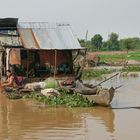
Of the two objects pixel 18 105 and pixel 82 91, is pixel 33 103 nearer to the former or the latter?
pixel 18 105

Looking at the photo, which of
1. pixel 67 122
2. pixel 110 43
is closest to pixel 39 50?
pixel 67 122

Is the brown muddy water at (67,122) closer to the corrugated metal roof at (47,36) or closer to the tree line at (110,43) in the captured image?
the corrugated metal roof at (47,36)

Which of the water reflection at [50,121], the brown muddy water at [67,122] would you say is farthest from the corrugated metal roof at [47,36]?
the water reflection at [50,121]

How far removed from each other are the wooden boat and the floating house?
3061 mm

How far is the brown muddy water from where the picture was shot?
29.6 feet

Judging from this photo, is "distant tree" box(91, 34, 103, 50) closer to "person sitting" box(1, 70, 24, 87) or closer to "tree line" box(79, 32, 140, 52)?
"tree line" box(79, 32, 140, 52)

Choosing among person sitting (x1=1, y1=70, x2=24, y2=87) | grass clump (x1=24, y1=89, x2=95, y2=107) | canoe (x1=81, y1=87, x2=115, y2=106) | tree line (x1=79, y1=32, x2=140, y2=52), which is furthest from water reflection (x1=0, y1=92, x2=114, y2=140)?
tree line (x1=79, y1=32, x2=140, y2=52)

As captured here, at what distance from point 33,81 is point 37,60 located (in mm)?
1436

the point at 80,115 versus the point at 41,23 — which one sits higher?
the point at 41,23

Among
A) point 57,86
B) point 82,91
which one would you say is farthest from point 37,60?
point 82,91

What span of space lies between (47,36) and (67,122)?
7.04 meters

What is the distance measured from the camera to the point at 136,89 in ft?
60.9

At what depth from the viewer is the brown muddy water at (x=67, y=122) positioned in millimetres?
9016

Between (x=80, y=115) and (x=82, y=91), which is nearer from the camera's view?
(x=80, y=115)
